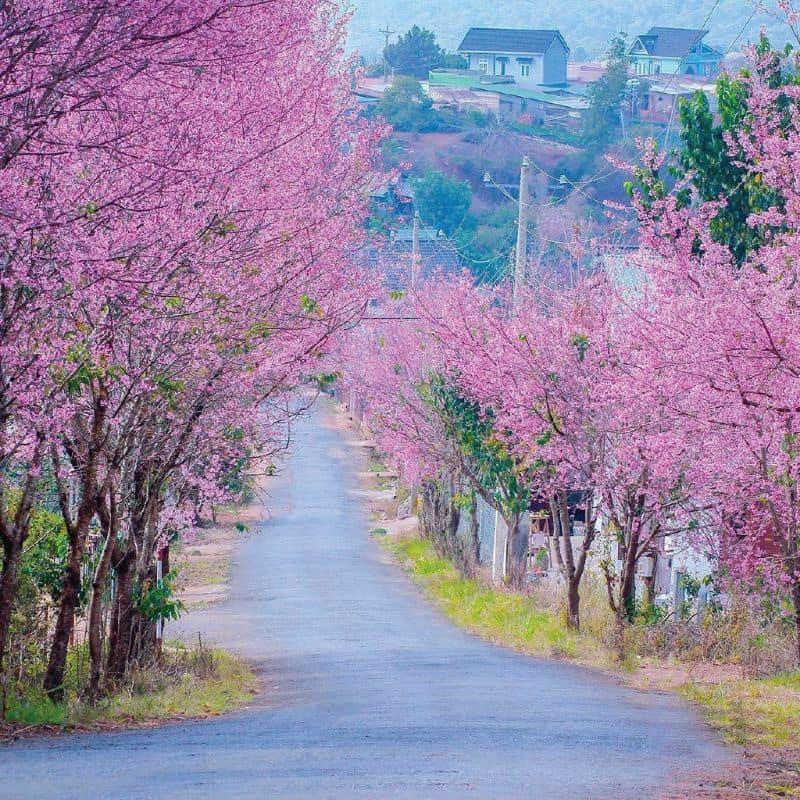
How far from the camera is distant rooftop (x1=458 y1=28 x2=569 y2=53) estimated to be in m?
77.1

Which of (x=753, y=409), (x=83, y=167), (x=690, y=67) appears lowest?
(x=753, y=409)

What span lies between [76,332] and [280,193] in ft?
8.13

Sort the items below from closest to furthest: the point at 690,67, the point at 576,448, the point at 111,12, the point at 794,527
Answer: the point at 111,12 < the point at 794,527 < the point at 576,448 < the point at 690,67

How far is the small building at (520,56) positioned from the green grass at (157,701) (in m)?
65.8

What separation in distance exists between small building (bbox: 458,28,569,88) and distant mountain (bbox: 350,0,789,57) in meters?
18.3

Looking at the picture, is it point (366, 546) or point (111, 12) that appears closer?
point (111, 12)

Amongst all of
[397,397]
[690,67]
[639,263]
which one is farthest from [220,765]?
[690,67]

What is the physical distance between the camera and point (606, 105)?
5788cm

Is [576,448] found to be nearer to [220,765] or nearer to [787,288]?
[787,288]

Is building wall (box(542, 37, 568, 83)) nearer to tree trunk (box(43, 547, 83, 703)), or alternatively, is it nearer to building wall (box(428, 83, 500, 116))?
building wall (box(428, 83, 500, 116))

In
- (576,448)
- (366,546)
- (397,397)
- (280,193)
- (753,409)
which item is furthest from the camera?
(366,546)

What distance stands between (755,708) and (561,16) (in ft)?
347

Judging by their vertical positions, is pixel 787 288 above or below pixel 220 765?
above

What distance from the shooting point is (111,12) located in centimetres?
671
